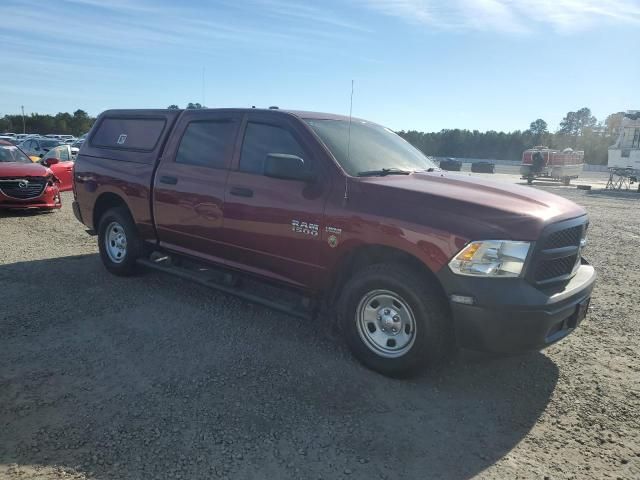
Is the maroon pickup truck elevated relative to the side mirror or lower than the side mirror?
lower

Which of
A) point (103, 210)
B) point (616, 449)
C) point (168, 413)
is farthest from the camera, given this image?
point (103, 210)

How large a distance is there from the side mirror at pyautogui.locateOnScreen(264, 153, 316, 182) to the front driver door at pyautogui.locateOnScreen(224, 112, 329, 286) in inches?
3.7

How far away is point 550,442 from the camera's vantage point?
117 inches

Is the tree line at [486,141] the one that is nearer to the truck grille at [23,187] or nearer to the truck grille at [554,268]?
the truck grille at [23,187]

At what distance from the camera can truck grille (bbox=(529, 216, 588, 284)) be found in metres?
3.26

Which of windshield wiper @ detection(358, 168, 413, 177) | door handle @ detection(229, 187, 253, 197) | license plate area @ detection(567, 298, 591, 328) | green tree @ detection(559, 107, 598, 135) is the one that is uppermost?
green tree @ detection(559, 107, 598, 135)

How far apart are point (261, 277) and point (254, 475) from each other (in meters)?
2.11

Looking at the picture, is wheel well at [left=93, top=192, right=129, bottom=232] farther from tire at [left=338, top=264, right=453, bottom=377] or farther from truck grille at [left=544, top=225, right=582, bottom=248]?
truck grille at [left=544, top=225, right=582, bottom=248]

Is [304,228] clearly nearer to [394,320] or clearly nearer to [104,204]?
[394,320]

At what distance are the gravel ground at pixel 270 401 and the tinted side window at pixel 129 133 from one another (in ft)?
6.00

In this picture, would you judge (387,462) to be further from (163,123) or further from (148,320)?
(163,123)

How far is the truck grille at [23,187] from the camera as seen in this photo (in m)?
9.67

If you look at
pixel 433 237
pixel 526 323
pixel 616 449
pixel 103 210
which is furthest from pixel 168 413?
pixel 103 210

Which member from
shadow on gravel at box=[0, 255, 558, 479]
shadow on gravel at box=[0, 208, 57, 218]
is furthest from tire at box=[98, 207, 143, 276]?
shadow on gravel at box=[0, 208, 57, 218]
